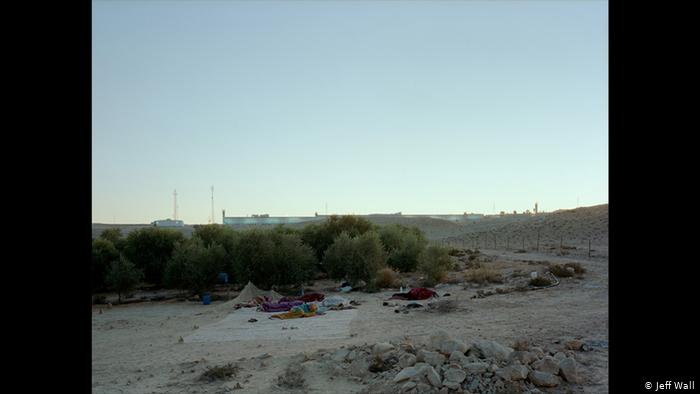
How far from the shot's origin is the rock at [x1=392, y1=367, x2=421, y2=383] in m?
7.72

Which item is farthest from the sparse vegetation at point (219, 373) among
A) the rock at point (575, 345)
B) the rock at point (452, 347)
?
the rock at point (575, 345)

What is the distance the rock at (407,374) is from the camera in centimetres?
772

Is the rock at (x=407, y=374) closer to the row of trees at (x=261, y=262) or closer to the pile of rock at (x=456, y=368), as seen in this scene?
the pile of rock at (x=456, y=368)

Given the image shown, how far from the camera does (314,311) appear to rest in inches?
630

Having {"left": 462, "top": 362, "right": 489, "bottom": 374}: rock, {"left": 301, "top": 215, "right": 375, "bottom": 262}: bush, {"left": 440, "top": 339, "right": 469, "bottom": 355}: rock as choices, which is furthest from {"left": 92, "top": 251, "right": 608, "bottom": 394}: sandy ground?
{"left": 301, "top": 215, "right": 375, "bottom": 262}: bush

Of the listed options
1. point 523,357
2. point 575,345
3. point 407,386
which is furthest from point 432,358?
point 575,345

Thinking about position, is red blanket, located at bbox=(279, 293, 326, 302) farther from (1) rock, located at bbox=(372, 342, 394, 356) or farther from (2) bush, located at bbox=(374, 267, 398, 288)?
(1) rock, located at bbox=(372, 342, 394, 356)
